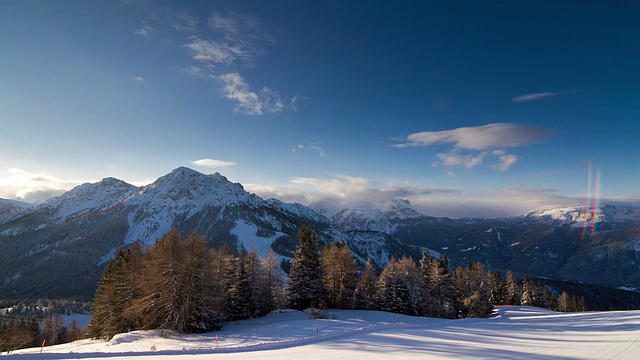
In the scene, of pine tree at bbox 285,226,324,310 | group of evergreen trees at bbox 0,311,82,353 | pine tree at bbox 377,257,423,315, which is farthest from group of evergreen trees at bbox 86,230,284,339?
pine tree at bbox 377,257,423,315

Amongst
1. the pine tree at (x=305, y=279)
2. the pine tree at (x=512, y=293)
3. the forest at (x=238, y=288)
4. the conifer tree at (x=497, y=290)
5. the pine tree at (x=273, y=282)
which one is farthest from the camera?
the conifer tree at (x=497, y=290)

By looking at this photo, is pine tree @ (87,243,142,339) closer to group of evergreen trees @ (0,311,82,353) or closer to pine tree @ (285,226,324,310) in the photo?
group of evergreen trees @ (0,311,82,353)

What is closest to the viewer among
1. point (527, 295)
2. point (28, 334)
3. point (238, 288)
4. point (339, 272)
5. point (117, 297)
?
point (28, 334)

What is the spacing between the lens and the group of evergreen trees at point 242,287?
26812mm

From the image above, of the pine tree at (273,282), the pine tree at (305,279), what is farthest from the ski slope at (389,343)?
the pine tree at (273,282)

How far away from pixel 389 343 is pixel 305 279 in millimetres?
20645

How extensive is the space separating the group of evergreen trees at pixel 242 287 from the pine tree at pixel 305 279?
112 mm

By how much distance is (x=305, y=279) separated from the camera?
36844mm

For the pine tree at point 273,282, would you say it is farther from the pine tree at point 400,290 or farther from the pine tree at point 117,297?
the pine tree at point 117,297

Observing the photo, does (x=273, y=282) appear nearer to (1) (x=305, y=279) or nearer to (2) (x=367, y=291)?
(1) (x=305, y=279)

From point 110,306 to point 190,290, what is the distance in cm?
1239

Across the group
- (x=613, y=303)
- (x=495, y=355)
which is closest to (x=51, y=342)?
(x=495, y=355)

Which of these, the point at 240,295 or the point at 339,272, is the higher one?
the point at 339,272

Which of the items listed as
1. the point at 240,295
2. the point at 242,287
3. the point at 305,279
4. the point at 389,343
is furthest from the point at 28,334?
the point at 389,343
